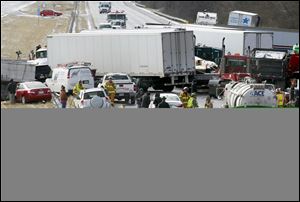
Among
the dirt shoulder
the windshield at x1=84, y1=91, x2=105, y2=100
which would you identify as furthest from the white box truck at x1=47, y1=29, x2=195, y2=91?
the dirt shoulder

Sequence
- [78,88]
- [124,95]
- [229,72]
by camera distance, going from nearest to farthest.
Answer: [78,88] → [124,95] → [229,72]

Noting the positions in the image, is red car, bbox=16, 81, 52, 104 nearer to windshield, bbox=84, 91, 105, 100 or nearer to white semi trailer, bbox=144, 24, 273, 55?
windshield, bbox=84, 91, 105, 100

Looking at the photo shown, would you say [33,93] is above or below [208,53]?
below

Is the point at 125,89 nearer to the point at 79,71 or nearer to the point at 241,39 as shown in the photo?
the point at 79,71

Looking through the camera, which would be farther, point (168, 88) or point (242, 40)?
point (242, 40)

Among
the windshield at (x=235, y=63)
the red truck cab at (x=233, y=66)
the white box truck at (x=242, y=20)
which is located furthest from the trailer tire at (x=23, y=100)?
the white box truck at (x=242, y=20)

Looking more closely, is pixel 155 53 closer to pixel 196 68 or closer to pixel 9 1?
pixel 196 68

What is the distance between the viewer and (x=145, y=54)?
1570 inches

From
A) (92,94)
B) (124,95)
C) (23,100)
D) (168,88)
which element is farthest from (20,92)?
(168,88)

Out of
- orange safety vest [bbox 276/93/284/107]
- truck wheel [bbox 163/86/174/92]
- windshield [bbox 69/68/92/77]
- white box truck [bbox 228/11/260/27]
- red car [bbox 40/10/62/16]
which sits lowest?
truck wheel [bbox 163/86/174/92]

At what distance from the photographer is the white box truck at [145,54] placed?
129 feet

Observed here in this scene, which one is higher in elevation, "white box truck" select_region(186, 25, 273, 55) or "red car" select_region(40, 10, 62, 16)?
"red car" select_region(40, 10, 62, 16)

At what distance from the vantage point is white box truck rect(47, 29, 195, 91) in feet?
129

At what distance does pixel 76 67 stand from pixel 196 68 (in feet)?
30.0
